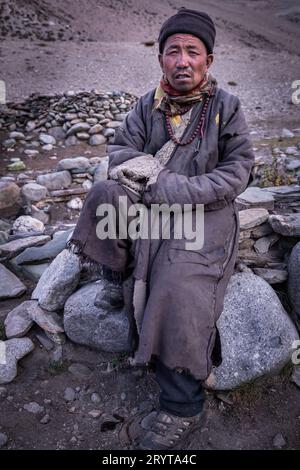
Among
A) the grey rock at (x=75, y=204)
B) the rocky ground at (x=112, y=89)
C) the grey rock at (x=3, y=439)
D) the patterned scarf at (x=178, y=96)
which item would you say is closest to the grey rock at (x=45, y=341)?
the rocky ground at (x=112, y=89)

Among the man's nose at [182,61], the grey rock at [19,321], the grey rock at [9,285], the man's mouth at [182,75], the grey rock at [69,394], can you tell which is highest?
the man's nose at [182,61]

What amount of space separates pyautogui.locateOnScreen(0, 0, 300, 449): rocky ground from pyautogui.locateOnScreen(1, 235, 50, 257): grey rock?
369 millimetres

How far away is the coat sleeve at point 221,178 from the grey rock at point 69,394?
1238 mm

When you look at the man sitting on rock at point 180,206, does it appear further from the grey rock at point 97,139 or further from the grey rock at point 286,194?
the grey rock at point 97,139

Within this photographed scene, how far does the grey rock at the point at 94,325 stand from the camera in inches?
113

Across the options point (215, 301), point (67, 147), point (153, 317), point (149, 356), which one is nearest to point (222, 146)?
point (215, 301)

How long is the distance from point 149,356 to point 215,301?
0.45 metres

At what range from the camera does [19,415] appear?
2.55 meters

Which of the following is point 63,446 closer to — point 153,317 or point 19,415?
point 19,415

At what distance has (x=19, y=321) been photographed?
3129 millimetres

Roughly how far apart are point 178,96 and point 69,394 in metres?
1.84

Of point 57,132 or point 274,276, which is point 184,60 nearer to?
point 274,276

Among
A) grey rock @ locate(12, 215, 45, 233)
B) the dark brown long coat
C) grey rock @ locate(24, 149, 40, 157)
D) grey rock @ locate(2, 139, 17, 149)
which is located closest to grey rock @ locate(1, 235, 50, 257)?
grey rock @ locate(12, 215, 45, 233)

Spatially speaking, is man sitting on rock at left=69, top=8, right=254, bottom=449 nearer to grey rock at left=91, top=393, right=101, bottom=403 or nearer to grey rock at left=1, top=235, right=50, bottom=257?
grey rock at left=91, top=393, right=101, bottom=403
